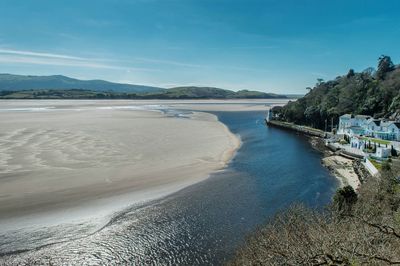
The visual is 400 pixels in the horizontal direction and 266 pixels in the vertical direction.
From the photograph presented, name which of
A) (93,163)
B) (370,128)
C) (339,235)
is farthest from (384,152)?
(339,235)

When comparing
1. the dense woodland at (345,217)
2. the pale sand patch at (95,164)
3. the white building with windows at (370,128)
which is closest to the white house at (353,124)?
the white building with windows at (370,128)

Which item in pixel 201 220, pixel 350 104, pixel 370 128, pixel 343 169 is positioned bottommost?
pixel 201 220

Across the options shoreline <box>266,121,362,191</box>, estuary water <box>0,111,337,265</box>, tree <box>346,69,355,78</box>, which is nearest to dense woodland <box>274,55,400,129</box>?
shoreline <box>266,121,362,191</box>

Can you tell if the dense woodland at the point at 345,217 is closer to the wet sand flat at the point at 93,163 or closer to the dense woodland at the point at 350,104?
the dense woodland at the point at 350,104

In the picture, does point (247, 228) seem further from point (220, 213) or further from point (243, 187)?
point (243, 187)

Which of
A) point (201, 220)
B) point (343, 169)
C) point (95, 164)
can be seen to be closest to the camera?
point (201, 220)

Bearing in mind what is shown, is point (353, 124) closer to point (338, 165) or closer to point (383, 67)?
point (338, 165)
